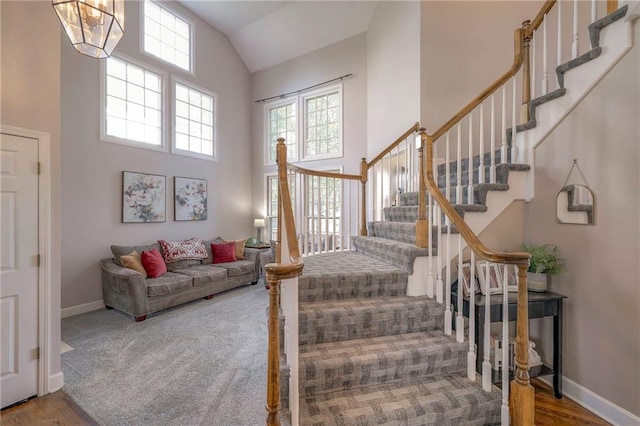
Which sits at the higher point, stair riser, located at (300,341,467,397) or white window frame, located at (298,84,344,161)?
white window frame, located at (298,84,344,161)

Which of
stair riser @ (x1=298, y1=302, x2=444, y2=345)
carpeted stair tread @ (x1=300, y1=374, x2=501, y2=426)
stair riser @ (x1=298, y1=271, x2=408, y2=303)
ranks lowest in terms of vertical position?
carpeted stair tread @ (x1=300, y1=374, x2=501, y2=426)

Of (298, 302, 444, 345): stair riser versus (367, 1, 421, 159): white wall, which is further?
(367, 1, 421, 159): white wall

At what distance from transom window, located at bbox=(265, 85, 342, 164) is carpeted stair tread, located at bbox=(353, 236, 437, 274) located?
9.79 ft

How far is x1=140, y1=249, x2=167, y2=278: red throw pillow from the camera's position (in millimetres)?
4164

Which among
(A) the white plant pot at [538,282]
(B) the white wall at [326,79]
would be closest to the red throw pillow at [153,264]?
(B) the white wall at [326,79]

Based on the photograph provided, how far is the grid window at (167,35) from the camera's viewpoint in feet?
16.3

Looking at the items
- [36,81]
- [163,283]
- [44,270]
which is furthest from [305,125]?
[44,270]

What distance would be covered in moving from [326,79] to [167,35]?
3.02m

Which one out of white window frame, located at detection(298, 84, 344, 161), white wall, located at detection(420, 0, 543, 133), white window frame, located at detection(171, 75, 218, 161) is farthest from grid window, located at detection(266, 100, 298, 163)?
white wall, located at detection(420, 0, 543, 133)

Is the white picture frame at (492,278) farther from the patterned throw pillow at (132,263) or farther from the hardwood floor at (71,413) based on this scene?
the patterned throw pillow at (132,263)

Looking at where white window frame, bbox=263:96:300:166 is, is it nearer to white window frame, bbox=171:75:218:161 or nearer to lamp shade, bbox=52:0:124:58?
white window frame, bbox=171:75:218:161

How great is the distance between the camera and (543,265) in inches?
91.3

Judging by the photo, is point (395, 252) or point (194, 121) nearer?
point (395, 252)

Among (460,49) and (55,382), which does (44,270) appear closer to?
(55,382)
